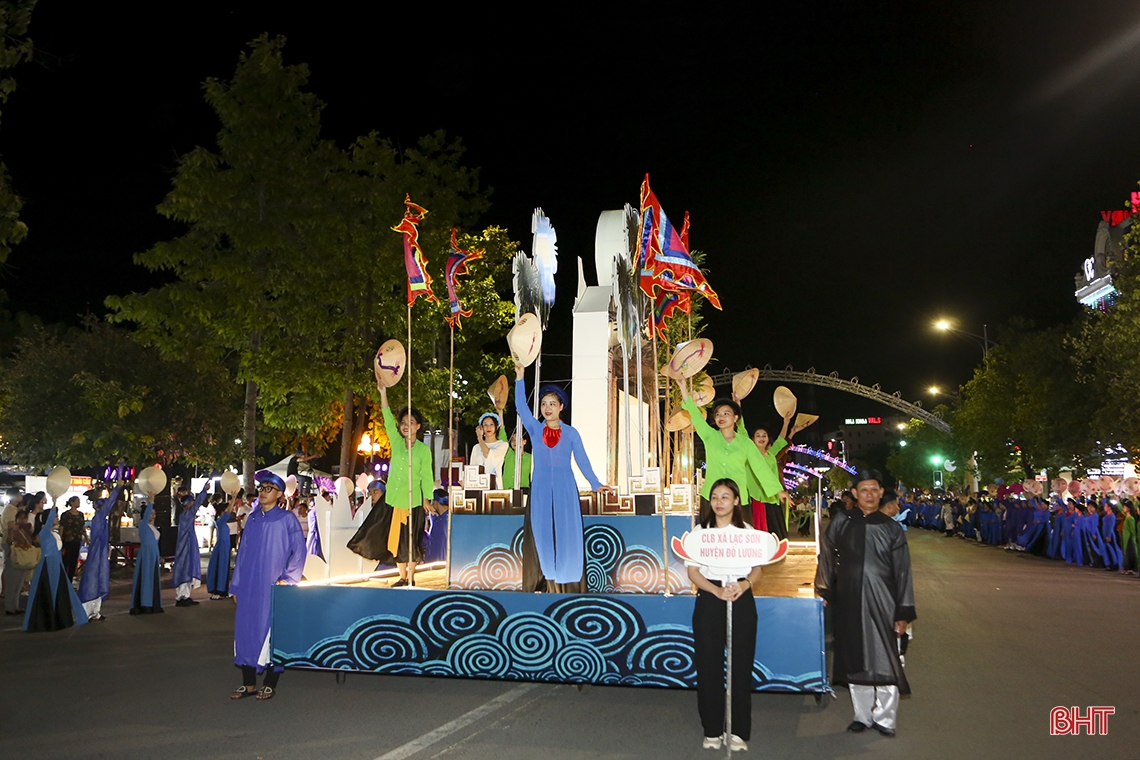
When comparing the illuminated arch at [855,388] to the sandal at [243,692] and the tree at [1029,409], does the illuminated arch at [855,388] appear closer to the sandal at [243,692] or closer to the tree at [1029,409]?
the tree at [1029,409]

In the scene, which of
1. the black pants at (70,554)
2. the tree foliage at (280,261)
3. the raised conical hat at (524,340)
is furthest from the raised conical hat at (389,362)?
the tree foliage at (280,261)

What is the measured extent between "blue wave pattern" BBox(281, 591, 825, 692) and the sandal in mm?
343

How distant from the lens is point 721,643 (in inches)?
230

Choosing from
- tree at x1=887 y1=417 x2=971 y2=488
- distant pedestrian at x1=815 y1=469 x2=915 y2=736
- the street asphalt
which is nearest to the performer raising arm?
the street asphalt

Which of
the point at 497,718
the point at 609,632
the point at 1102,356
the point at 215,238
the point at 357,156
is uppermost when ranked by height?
the point at 357,156

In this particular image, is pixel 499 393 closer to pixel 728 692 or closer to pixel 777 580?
pixel 777 580

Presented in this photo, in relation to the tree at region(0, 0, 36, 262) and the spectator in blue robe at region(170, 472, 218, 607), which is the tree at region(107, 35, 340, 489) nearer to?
the spectator in blue robe at region(170, 472, 218, 607)

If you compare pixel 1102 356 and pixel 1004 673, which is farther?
pixel 1102 356

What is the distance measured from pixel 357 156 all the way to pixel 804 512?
1923 cm

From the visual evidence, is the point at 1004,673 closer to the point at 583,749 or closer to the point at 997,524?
the point at 583,749

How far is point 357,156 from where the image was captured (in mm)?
22531

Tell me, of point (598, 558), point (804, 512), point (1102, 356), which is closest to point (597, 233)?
point (598, 558)

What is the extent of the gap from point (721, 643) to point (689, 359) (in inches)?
140

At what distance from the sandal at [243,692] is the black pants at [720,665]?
3.55 meters
